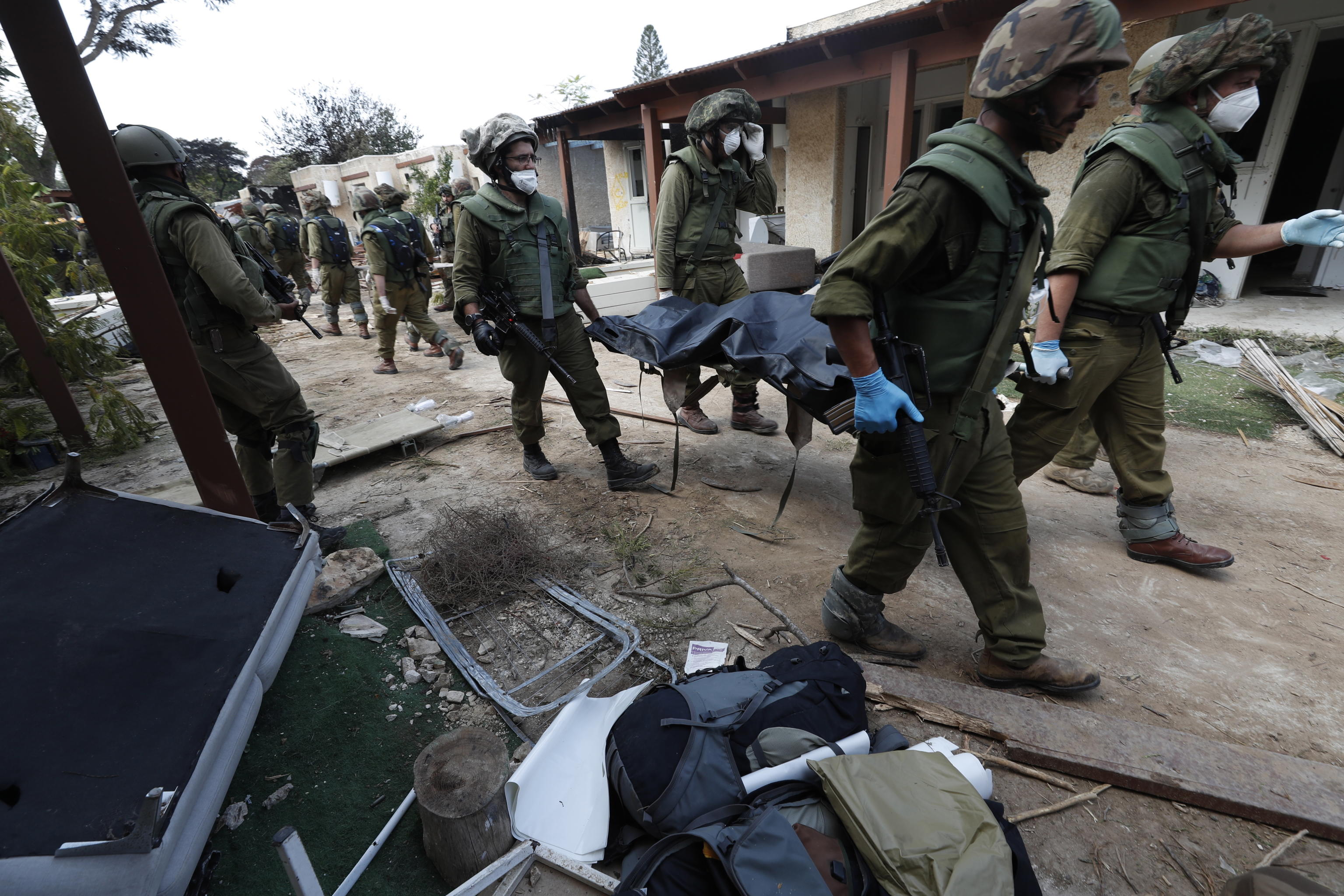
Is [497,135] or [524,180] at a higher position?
[497,135]

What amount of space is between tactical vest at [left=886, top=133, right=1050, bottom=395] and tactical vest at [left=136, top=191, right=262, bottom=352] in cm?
289

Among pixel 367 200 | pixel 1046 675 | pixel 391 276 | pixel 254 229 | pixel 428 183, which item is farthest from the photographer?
pixel 428 183

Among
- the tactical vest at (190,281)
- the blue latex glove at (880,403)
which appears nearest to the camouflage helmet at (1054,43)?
the blue latex glove at (880,403)

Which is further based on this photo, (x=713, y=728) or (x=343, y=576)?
(x=343, y=576)

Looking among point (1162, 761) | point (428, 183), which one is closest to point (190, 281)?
point (1162, 761)

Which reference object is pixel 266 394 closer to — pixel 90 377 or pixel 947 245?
pixel 947 245

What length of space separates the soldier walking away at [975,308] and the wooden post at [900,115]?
199 inches

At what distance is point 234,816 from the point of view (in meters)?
1.85

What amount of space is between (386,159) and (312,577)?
22344 mm

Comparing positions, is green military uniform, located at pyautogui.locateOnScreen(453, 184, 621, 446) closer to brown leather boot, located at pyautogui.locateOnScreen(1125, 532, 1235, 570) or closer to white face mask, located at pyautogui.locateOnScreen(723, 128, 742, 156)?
white face mask, located at pyautogui.locateOnScreen(723, 128, 742, 156)

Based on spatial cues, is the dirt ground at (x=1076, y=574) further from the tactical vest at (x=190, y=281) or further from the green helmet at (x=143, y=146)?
the green helmet at (x=143, y=146)

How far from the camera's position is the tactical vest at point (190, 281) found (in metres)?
2.71

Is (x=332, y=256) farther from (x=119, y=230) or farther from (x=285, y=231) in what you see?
(x=119, y=230)

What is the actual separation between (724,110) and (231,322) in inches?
117
